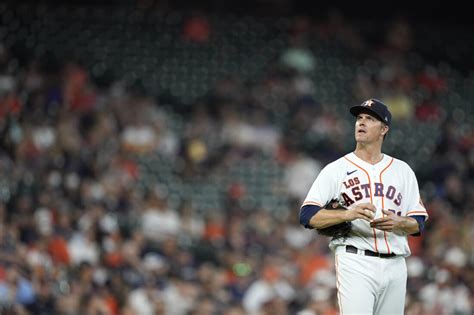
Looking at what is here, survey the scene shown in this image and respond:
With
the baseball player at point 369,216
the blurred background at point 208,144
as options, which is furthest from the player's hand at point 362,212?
the blurred background at point 208,144

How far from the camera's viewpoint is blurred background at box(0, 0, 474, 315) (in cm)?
1028

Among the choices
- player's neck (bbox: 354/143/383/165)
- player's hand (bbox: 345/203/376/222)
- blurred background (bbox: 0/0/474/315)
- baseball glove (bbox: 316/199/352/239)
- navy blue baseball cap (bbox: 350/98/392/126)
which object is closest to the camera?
player's hand (bbox: 345/203/376/222)

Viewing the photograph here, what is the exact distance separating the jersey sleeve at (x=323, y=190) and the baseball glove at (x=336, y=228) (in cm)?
4

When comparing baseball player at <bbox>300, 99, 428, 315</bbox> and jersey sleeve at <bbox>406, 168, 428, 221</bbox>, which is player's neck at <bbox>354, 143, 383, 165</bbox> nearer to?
baseball player at <bbox>300, 99, 428, 315</bbox>

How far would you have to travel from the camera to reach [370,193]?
5.62 metres

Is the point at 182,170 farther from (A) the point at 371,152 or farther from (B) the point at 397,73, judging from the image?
(A) the point at 371,152

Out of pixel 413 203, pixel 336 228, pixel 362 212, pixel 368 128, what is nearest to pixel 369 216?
pixel 362 212

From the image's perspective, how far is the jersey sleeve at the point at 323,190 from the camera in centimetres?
559

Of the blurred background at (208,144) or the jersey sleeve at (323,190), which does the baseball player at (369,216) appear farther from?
the blurred background at (208,144)

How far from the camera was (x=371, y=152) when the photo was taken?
228 inches

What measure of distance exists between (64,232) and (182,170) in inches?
112

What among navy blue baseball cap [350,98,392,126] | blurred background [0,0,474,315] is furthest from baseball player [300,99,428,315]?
Answer: blurred background [0,0,474,315]

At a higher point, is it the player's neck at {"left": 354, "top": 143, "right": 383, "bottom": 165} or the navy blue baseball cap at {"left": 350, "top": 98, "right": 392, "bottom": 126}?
the navy blue baseball cap at {"left": 350, "top": 98, "right": 392, "bottom": 126}

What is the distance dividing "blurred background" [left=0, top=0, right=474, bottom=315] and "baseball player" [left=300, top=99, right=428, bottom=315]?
359cm
